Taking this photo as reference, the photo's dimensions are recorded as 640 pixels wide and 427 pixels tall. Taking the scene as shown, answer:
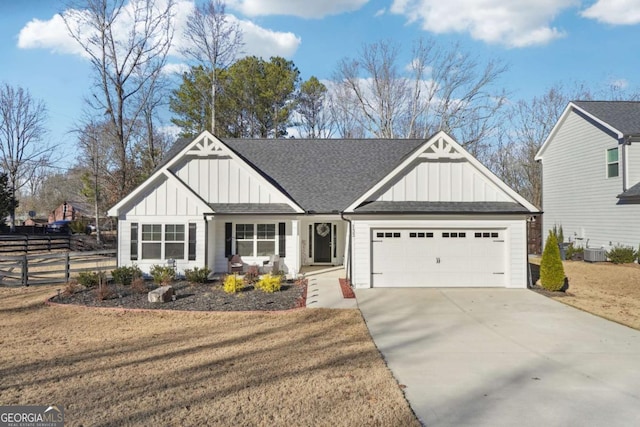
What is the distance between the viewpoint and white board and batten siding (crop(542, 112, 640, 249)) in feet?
56.0

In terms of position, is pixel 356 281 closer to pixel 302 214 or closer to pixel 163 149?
pixel 302 214

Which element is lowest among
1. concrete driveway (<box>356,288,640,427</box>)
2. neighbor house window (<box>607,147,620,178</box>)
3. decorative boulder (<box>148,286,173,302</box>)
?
concrete driveway (<box>356,288,640,427</box>)

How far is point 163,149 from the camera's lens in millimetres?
36656

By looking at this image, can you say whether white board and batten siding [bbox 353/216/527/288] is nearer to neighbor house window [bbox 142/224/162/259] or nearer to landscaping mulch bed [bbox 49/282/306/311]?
landscaping mulch bed [bbox 49/282/306/311]

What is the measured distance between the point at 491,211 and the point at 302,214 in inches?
251

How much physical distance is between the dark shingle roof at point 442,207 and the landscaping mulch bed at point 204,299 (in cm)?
348

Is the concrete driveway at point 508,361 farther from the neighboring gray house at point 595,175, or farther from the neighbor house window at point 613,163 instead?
the neighbor house window at point 613,163

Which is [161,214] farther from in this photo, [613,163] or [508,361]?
[613,163]

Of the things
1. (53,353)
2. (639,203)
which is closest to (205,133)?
(53,353)

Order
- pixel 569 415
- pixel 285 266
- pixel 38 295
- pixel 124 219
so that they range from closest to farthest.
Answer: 1. pixel 569 415
2. pixel 38 295
3. pixel 124 219
4. pixel 285 266

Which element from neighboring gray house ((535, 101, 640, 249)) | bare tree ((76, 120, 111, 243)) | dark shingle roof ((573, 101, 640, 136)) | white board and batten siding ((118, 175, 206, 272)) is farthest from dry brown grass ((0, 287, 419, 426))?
bare tree ((76, 120, 111, 243))

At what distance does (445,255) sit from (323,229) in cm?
609

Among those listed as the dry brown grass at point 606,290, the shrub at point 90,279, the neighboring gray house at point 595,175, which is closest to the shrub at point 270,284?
the shrub at point 90,279

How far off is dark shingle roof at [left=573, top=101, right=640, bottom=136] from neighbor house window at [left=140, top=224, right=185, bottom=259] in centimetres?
1808
